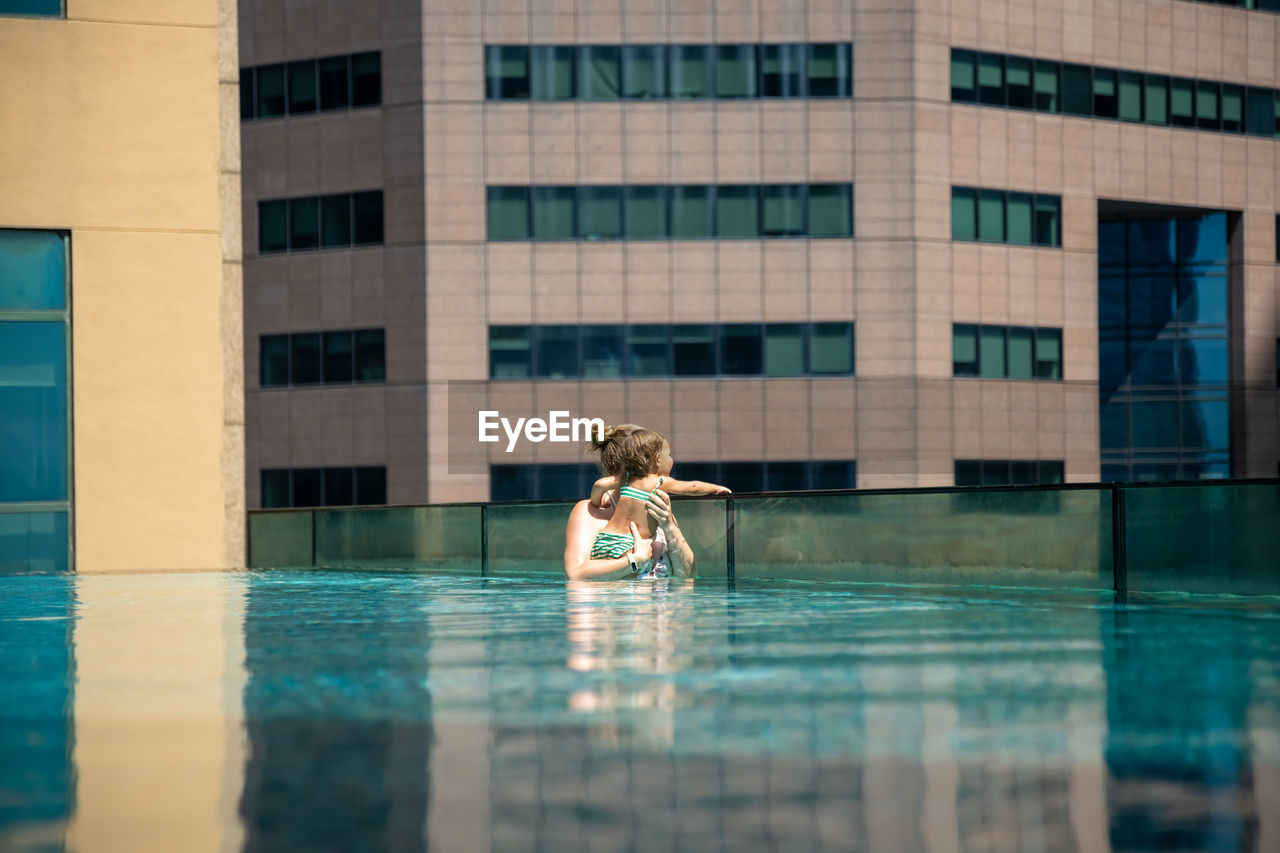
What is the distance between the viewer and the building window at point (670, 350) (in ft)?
165

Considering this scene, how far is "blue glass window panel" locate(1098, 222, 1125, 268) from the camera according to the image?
190 ft

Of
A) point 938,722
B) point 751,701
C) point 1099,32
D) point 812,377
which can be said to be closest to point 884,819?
point 938,722

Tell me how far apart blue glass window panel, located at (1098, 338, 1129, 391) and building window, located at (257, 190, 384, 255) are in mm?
25257

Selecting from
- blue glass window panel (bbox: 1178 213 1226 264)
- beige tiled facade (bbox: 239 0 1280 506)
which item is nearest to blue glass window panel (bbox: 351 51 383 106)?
beige tiled facade (bbox: 239 0 1280 506)

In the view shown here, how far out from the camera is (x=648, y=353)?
50.5 meters

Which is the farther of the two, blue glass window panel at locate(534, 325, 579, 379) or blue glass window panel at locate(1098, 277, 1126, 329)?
blue glass window panel at locate(1098, 277, 1126, 329)

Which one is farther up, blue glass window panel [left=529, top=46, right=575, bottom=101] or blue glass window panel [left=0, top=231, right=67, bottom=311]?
blue glass window panel [left=529, top=46, right=575, bottom=101]

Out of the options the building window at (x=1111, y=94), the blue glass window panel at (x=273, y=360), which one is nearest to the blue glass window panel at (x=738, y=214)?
the building window at (x=1111, y=94)

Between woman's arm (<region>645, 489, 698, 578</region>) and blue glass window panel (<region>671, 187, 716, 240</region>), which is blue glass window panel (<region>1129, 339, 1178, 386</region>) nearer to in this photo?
blue glass window panel (<region>671, 187, 716, 240</region>)

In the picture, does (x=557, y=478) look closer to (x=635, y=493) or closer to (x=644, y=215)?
(x=644, y=215)

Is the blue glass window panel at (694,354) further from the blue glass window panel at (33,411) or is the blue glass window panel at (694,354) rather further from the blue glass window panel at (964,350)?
the blue glass window panel at (33,411)

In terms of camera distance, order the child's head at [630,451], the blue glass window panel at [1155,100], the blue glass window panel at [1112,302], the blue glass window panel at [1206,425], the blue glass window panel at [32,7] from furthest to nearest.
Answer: the blue glass window panel at [1112,302], the blue glass window panel at [1206,425], the blue glass window panel at [1155,100], the blue glass window panel at [32,7], the child's head at [630,451]

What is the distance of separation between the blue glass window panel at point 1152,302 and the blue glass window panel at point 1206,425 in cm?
298

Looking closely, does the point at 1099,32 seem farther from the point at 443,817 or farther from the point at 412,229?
the point at 443,817
